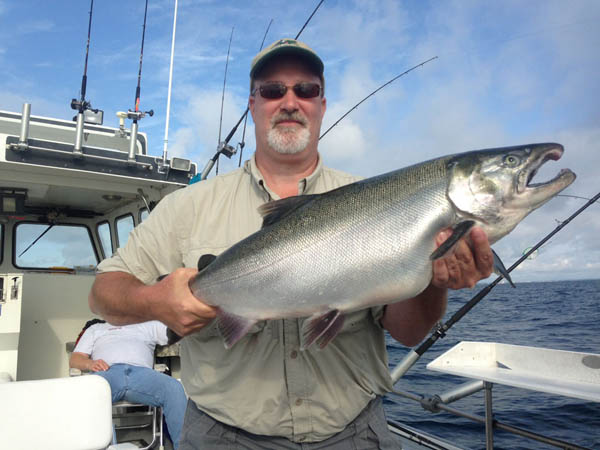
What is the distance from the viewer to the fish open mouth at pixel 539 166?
1.96 meters

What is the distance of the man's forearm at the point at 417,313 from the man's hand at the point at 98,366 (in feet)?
14.0

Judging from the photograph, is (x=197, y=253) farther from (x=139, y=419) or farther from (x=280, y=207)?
(x=139, y=419)

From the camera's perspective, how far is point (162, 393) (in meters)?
5.27

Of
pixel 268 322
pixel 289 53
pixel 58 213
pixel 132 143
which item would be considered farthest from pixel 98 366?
pixel 289 53

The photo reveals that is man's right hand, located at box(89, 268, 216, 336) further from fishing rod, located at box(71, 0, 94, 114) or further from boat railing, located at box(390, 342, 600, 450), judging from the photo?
fishing rod, located at box(71, 0, 94, 114)

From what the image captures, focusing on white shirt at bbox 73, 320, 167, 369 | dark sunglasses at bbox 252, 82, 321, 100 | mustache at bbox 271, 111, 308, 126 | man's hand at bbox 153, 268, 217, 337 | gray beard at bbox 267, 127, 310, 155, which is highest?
dark sunglasses at bbox 252, 82, 321, 100

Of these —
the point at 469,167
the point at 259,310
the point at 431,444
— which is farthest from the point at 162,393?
the point at 469,167

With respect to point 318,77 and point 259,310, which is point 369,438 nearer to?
point 259,310

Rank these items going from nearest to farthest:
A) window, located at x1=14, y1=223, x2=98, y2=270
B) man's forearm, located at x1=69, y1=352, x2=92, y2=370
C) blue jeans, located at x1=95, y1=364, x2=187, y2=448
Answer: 1. blue jeans, located at x1=95, y1=364, x2=187, y2=448
2. man's forearm, located at x1=69, y1=352, x2=92, y2=370
3. window, located at x1=14, y1=223, x2=98, y2=270

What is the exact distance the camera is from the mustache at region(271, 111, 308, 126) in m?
2.68

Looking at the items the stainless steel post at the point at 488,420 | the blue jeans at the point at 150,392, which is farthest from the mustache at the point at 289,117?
the blue jeans at the point at 150,392

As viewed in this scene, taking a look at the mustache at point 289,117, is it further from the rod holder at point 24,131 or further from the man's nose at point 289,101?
the rod holder at point 24,131

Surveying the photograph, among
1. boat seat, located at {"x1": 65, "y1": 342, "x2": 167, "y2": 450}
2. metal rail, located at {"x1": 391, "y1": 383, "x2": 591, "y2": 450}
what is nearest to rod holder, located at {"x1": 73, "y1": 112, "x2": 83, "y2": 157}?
boat seat, located at {"x1": 65, "y1": 342, "x2": 167, "y2": 450}

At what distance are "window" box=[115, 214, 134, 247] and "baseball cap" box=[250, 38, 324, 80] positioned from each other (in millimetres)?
6136
